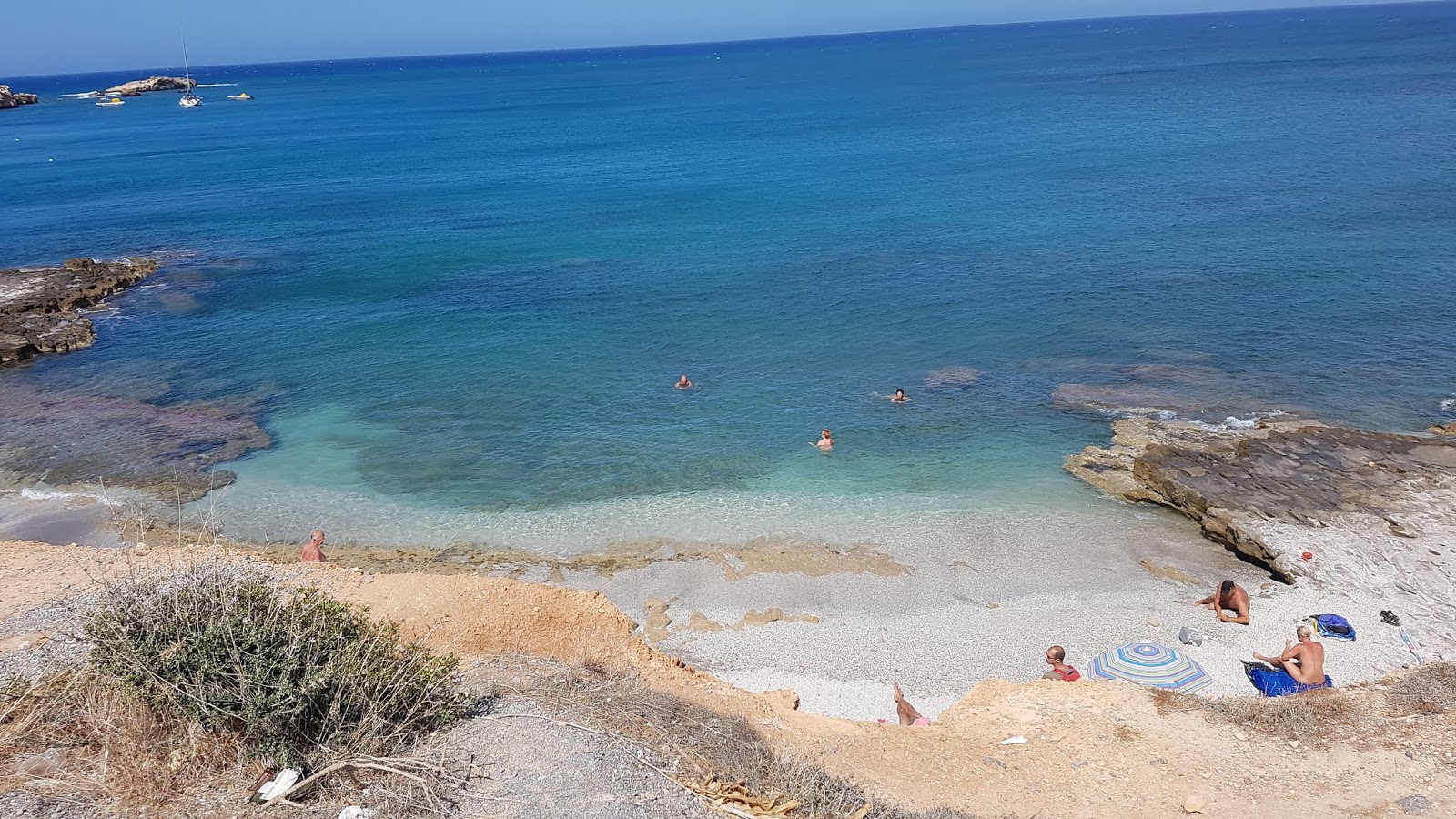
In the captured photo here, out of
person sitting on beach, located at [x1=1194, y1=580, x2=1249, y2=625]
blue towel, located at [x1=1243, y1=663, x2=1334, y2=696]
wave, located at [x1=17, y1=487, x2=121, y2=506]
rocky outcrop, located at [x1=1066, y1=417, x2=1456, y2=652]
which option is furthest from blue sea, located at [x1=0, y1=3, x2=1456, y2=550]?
blue towel, located at [x1=1243, y1=663, x2=1334, y2=696]

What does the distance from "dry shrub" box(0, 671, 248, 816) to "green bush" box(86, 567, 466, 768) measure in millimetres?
196

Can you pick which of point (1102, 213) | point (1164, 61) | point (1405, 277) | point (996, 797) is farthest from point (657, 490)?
point (1164, 61)

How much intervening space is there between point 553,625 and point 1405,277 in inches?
1297

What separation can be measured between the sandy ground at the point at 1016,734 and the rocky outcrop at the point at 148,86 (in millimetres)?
176230

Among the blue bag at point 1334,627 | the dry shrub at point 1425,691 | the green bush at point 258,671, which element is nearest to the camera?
the green bush at point 258,671

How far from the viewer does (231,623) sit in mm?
8445

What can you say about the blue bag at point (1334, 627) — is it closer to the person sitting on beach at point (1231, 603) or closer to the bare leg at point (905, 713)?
the person sitting on beach at point (1231, 603)

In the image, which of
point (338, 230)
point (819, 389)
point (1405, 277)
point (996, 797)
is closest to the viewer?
point (996, 797)

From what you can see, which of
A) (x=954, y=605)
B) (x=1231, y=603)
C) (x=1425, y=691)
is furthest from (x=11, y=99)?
(x=1425, y=691)

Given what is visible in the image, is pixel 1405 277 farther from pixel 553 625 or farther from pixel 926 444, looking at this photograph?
pixel 553 625

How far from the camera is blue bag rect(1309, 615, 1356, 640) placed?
15320mm

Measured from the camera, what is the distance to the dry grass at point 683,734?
9102 millimetres

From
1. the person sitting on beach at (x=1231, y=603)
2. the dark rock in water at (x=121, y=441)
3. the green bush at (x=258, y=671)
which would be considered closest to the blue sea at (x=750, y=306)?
the dark rock in water at (x=121, y=441)

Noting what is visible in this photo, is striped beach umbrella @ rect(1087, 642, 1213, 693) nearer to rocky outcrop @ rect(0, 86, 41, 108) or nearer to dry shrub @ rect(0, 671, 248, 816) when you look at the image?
dry shrub @ rect(0, 671, 248, 816)
